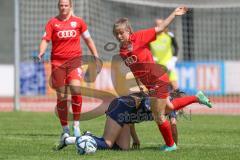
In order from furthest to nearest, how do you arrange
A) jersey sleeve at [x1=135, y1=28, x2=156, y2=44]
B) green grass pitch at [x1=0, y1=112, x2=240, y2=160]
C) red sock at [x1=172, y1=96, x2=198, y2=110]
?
red sock at [x1=172, y1=96, x2=198, y2=110], jersey sleeve at [x1=135, y1=28, x2=156, y2=44], green grass pitch at [x1=0, y1=112, x2=240, y2=160]

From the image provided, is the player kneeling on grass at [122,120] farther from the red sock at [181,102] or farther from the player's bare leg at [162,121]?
the red sock at [181,102]

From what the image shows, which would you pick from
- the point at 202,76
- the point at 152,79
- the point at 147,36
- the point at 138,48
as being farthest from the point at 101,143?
the point at 202,76

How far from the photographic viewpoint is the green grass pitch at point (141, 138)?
9.74m

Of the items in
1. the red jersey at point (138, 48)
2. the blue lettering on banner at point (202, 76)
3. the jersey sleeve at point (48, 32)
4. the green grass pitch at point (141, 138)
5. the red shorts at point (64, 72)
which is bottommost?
the blue lettering on banner at point (202, 76)

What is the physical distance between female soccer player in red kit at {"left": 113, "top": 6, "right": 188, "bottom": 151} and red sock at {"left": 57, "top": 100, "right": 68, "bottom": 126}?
2.08 metres

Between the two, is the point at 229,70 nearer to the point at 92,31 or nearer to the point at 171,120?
the point at 92,31

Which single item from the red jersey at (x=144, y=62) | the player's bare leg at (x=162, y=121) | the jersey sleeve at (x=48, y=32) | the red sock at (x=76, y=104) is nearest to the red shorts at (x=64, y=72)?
the red sock at (x=76, y=104)

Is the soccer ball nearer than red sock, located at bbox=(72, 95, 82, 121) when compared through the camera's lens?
Yes

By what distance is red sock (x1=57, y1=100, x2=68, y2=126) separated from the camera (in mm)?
12242

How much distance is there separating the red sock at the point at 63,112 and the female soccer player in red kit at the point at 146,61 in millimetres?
2079

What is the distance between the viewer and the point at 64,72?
41.6 feet

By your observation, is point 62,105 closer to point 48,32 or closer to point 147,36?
point 48,32

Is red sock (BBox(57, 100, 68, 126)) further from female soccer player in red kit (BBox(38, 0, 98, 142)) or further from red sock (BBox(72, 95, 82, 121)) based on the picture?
red sock (BBox(72, 95, 82, 121))

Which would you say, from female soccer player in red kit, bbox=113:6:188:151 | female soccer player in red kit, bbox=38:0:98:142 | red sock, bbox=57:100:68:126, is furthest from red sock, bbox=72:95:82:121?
female soccer player in red kit, bbox=113:6:188:151
